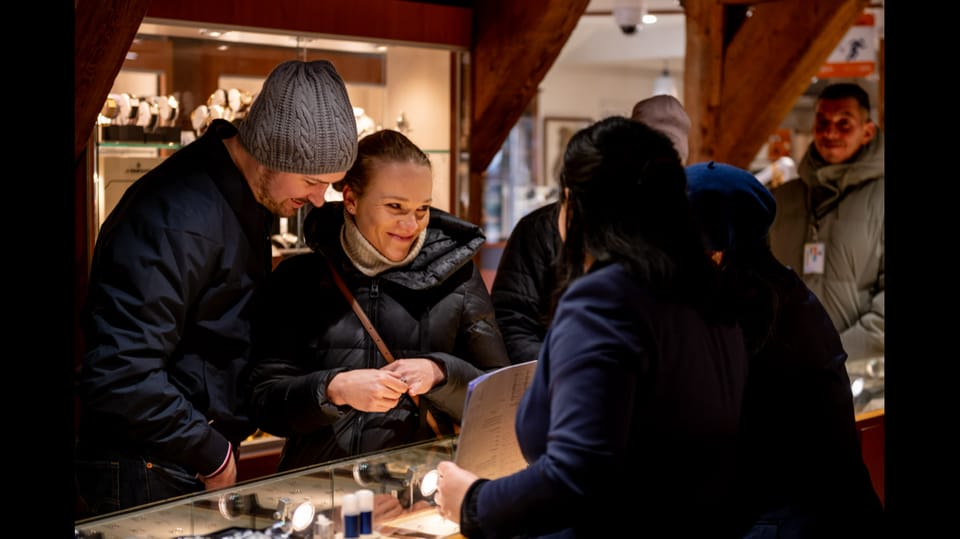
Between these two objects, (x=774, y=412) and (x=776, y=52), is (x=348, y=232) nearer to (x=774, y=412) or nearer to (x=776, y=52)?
(x=774, y=412)

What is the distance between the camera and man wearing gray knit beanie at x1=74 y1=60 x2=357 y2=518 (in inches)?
99.6

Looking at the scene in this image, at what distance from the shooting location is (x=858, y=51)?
859cm

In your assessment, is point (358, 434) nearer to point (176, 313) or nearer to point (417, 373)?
point (417, 373)

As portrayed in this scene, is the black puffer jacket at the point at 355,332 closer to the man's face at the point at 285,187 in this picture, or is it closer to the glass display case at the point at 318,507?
the man's face at the point at 285,187

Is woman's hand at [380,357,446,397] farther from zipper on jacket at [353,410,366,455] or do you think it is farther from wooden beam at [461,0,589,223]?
wooden beam at [461,0,589,223]

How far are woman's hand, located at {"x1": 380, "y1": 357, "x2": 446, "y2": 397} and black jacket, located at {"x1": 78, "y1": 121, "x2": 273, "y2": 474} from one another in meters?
0.38

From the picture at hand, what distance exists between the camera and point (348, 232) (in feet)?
9.60

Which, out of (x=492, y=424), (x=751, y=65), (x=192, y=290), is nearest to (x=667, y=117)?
(x=492, y=424)

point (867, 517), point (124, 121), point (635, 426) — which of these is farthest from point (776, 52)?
point (635, 426)

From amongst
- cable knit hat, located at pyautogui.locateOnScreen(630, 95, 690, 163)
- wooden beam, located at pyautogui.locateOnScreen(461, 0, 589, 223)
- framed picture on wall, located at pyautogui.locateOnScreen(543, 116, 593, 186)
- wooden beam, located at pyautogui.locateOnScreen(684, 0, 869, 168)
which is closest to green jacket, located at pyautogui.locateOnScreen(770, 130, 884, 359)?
wooden beam, located at pyautogui.locateOnScreen(684, 0, 869, 168)

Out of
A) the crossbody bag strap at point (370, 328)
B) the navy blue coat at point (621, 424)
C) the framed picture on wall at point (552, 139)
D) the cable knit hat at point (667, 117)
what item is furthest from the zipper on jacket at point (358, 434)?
the framed picture on wall at point (552, 139)

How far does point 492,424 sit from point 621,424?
65 centimetres

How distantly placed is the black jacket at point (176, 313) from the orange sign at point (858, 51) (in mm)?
6774

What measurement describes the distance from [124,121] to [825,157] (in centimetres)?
300
